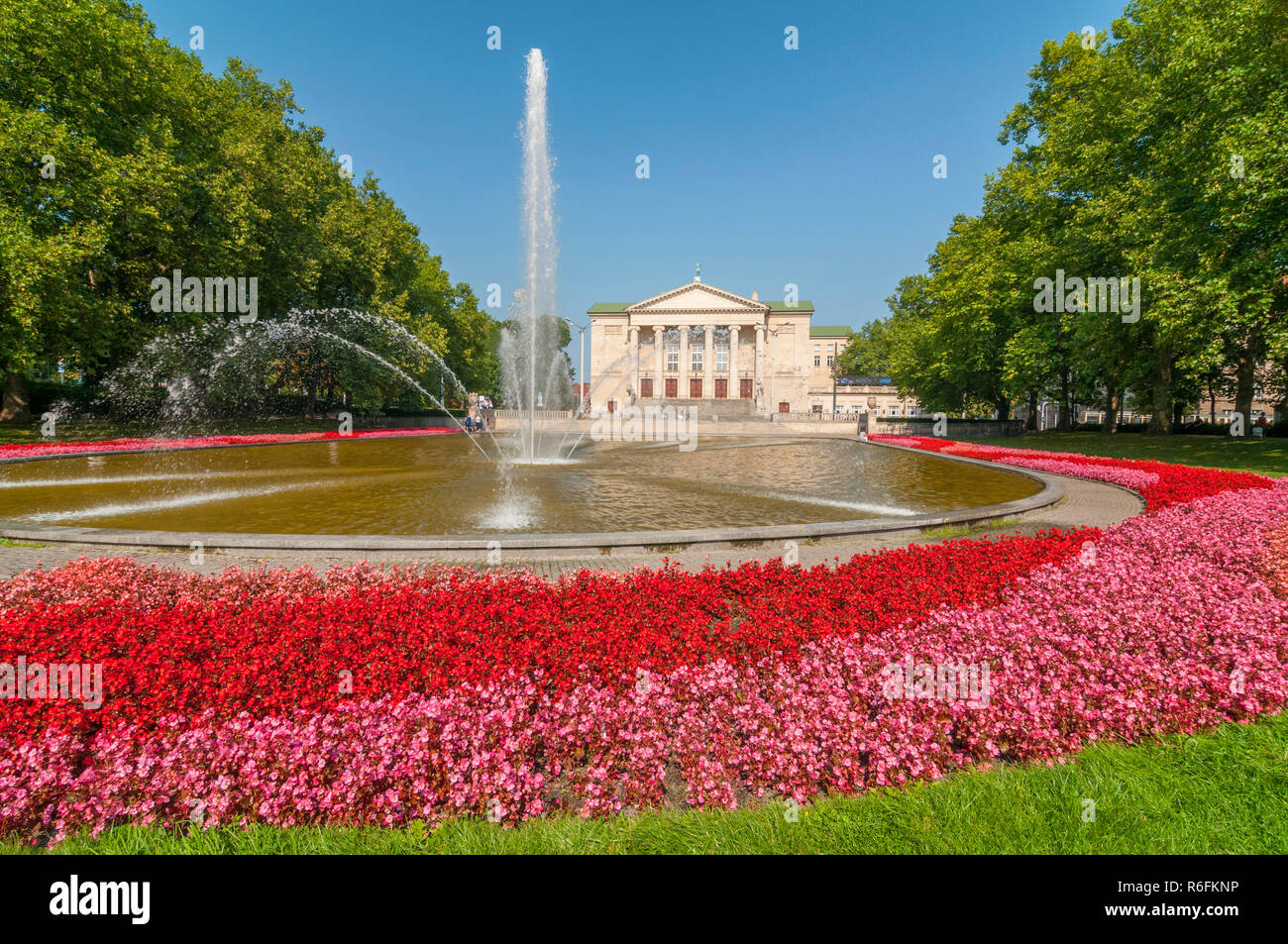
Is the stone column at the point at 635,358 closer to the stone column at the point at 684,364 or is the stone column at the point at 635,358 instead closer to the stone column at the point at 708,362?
the stone column at the point at 684,364

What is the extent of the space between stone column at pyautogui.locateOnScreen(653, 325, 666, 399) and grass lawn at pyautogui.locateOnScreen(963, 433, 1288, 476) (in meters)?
54.5

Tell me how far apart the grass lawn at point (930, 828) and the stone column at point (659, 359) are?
254 feet

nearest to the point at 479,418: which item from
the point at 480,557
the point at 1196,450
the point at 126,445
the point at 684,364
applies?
the point at 126,445

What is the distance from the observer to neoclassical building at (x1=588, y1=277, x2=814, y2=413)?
76.8 metres

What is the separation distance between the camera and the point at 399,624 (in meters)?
4.05

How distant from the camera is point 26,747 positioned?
8.56 feet

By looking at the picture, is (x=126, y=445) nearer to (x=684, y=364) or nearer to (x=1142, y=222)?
(x=1142, y=222)

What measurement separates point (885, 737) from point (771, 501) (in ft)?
30.6

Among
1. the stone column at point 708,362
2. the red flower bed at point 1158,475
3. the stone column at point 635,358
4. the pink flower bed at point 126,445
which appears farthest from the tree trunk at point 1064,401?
the stone column at point 635,358

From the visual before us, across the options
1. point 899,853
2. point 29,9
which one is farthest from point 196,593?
point 29,9

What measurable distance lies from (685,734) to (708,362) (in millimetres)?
76588

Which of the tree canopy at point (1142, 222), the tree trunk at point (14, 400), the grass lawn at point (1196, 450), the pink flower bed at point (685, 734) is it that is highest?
the tree canopy at point (1142, 222)

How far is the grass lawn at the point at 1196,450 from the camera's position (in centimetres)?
1883
